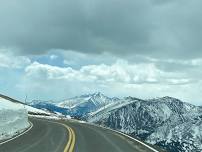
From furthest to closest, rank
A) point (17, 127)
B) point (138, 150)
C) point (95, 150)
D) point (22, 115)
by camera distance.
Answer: point (22, 115) → point (17, 127) → point (138, 150) → point (95, 150)

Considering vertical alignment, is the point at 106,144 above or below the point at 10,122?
below

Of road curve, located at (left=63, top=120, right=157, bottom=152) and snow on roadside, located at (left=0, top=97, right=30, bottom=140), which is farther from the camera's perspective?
snow on roadside, located at (left=0, top=97, right=30, bottom=140)

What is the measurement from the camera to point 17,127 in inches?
1332

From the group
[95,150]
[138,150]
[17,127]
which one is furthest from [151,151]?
[17,127]

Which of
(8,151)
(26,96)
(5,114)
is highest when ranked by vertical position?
(26,96)

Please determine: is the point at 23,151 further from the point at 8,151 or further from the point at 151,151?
the point at 151,151

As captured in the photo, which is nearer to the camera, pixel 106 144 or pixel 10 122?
pixel 106 144

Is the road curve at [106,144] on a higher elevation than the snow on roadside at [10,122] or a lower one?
lower

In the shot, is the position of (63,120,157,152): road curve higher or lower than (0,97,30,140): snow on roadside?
lower

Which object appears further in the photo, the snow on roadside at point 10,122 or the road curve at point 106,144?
the snow on roadside at point 10,122

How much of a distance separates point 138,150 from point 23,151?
6637 mm

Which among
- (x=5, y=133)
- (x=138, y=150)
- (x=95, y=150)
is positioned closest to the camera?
(x=95, y=150)

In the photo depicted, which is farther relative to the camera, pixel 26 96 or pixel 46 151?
pixel 26 96

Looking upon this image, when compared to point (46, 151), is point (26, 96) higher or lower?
higher
